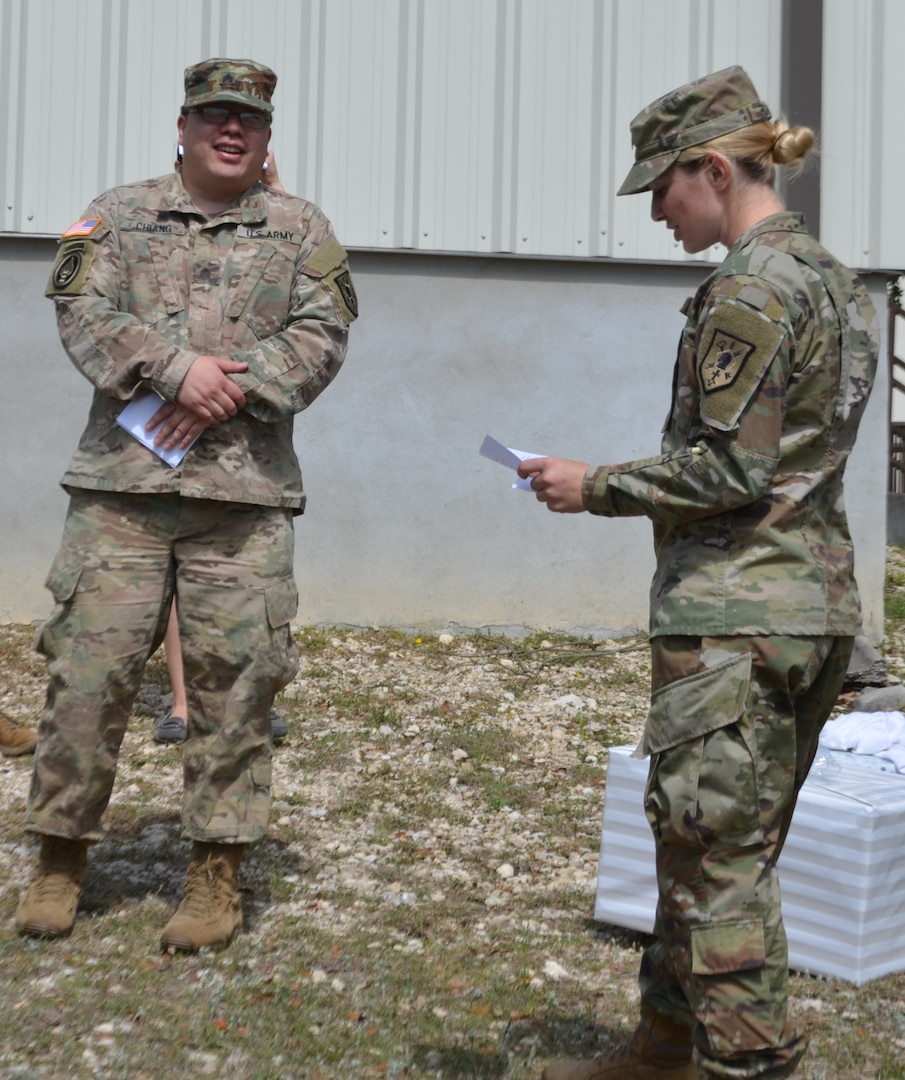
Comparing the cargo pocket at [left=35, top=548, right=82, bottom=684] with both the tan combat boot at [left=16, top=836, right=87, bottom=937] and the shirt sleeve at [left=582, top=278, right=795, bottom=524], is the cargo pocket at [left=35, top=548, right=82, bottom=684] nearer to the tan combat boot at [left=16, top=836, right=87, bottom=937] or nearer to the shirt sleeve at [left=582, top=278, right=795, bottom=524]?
the tan combat boot at [left=16, top=836, right=87, bottom=937]

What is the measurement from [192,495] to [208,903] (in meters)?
1.12

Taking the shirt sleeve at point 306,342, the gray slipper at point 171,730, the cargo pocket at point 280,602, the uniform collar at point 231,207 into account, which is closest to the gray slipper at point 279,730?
the gray slipper at point 171,730

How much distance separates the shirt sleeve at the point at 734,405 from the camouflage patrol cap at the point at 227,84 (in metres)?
1.87

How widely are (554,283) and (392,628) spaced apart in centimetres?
216

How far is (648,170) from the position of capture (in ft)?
8.16

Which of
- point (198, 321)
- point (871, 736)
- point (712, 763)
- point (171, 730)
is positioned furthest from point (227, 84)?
point (171, 730)

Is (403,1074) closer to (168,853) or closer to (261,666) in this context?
(261,666)

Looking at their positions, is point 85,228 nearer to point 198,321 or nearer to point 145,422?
point 198,321

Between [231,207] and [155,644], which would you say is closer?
[155,644]

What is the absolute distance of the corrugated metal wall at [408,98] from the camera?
733 centimetres

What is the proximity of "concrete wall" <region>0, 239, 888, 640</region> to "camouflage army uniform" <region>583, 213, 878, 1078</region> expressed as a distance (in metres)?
5.05

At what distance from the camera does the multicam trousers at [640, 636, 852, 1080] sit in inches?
91.2

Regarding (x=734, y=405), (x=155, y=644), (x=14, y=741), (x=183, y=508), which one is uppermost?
(x=734, y=405)

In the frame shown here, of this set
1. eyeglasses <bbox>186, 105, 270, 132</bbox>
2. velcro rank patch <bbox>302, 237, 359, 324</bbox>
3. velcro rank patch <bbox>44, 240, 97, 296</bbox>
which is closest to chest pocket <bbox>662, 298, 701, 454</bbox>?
velcro rank patch <bbox>302, 237, 359, 324</bbox>
